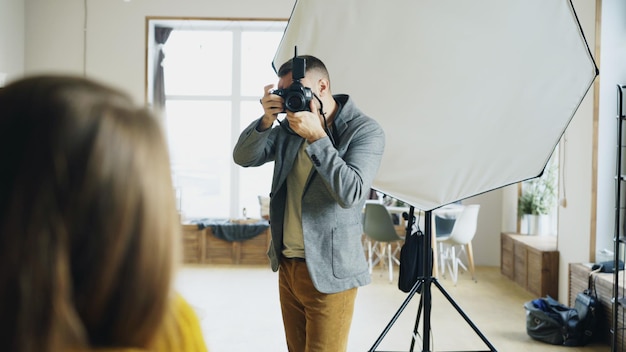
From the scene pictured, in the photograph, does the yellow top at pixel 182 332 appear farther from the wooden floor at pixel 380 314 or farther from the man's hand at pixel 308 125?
the wooden floor at pixel 380 314

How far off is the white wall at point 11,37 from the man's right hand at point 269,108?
4881mm

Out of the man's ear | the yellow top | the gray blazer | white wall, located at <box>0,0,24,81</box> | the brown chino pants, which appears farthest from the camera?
white wall, located at <box>0,0,24,81</box>

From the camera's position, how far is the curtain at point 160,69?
7186mm

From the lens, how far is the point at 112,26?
6.39m

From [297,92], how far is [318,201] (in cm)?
33

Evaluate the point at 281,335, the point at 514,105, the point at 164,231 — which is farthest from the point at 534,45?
the point at 281,335

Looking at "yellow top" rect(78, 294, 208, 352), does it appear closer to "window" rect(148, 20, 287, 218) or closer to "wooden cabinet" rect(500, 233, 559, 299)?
"wooden cabinet" rect(500, 233, 559, 299)

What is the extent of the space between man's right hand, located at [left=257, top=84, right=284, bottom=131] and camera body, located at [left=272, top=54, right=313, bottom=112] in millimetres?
31

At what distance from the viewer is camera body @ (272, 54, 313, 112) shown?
181 centimetres

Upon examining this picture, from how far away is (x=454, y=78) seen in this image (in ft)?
7.92

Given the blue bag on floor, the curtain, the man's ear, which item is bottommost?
the blue bag on floor

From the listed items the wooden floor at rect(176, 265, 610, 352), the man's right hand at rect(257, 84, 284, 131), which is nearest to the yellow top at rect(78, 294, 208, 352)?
the man's right hand at rect(257, 84, 284, 131)

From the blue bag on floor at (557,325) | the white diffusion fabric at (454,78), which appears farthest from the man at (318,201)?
the blue bag on floor at (557,325)

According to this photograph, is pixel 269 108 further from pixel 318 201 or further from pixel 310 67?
pixel 318 201
